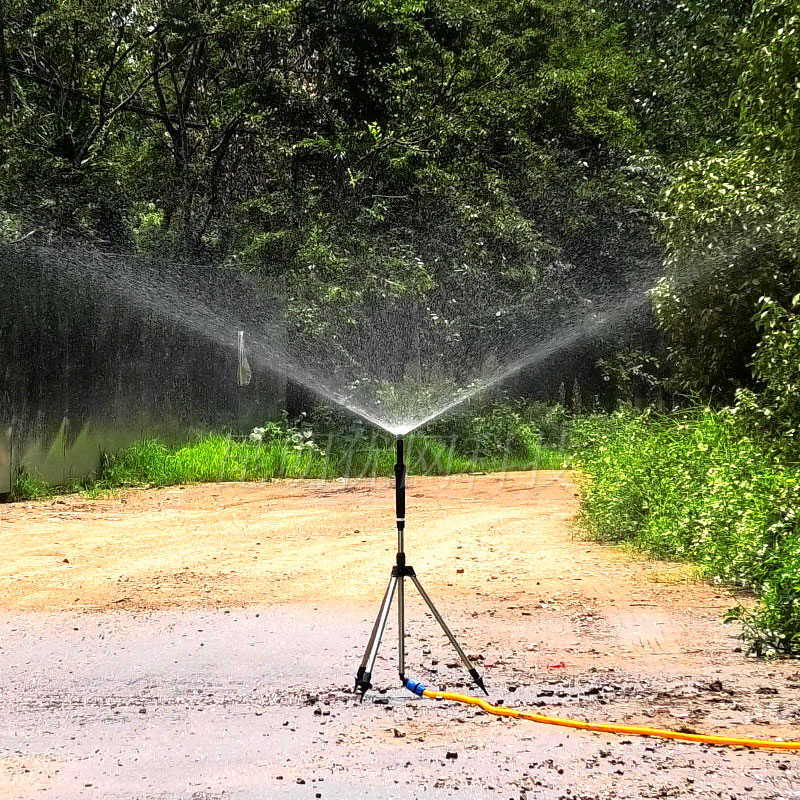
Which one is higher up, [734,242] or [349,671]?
[734,242]

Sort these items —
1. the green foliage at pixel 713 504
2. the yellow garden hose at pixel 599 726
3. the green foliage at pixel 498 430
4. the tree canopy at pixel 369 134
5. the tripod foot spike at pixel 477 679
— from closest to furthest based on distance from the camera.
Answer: the yellow garden hose at pixel 599 726 < the tripod foot spike at pixel 477 679 < the green foliage at pixel 713 504 < the tree canopy at pixel 369 134 < the green foliage at pixel 498 430

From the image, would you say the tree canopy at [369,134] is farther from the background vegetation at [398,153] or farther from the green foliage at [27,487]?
the green foliage at [27,487]

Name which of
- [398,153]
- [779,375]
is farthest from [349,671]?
[398,153]

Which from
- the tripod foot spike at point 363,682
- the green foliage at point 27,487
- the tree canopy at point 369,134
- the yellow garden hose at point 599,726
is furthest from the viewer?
the tree canopy at point 369,134

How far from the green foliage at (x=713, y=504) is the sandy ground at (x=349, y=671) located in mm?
202

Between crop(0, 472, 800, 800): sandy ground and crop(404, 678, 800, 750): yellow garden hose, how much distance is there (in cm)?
4

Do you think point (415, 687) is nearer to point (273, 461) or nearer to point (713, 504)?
point (713, 504)

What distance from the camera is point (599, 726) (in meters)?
3.74

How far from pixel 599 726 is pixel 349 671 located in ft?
4.18

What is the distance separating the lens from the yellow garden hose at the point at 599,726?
3.53 meters

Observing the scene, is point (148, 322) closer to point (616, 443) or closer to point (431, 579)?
point (616, 443)

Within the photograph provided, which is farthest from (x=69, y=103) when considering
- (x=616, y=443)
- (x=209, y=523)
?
(x=616, y=443)

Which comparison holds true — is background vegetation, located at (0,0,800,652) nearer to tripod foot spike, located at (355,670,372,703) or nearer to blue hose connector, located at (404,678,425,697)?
blue hose connector, located at (404,678,425,697)

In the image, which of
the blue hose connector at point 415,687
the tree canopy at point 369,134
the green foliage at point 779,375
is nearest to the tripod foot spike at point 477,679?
the blue hose connector at point 415,687
